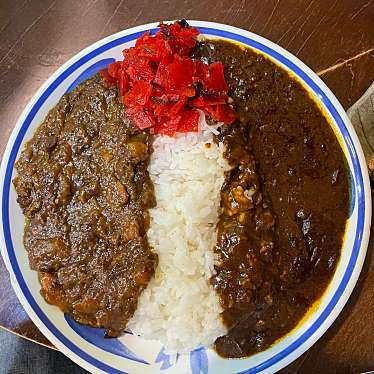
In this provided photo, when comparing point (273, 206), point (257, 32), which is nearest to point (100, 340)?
point (273, 206)

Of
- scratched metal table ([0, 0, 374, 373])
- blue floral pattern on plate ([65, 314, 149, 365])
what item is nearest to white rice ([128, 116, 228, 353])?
blue floral pattern on plate ([65, 314, 149, 365])

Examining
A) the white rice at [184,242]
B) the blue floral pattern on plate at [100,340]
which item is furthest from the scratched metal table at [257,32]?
the white rice at [184,242]

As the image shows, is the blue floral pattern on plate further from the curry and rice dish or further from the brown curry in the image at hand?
the brown curry

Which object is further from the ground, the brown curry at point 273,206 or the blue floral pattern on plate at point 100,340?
the brown curry at point 273,206

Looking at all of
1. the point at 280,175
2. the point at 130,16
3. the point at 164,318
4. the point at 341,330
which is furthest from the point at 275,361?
the point at 130,16

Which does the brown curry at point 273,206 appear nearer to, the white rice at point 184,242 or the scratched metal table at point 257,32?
the white rice at point 184,242

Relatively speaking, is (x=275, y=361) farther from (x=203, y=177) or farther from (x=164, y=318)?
(x=203, y=177)

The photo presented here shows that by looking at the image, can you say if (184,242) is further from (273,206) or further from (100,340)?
(100,340)
